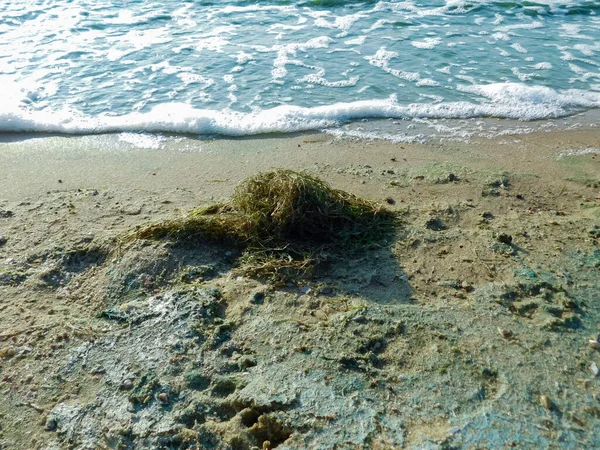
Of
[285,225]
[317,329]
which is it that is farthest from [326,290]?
[285,225]

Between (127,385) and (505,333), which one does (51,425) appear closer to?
(127,385)

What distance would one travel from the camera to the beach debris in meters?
1.95

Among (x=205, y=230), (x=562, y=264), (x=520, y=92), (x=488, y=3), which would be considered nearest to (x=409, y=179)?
(x=562, y=264)

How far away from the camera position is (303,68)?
649 centimetres

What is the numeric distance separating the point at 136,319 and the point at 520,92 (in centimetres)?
476

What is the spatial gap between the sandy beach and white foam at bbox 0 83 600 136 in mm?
1462

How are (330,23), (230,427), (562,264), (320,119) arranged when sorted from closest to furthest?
(230,427)
(562,264)
(320,119)
(330,23)

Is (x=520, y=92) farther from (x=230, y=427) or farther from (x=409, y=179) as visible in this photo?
(x=230, y=427)

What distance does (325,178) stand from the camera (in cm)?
408

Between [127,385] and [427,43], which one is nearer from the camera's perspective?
[127,385]

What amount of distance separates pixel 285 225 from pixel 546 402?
5.29 ft

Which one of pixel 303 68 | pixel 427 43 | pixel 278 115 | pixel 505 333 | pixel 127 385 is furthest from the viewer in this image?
pixel 427 43

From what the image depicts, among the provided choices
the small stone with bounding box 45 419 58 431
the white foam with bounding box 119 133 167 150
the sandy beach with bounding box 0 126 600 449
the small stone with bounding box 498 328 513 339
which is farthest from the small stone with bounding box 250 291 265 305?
the white foam with bounding box 119 133 167 150

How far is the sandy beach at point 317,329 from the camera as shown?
6.46 ft
